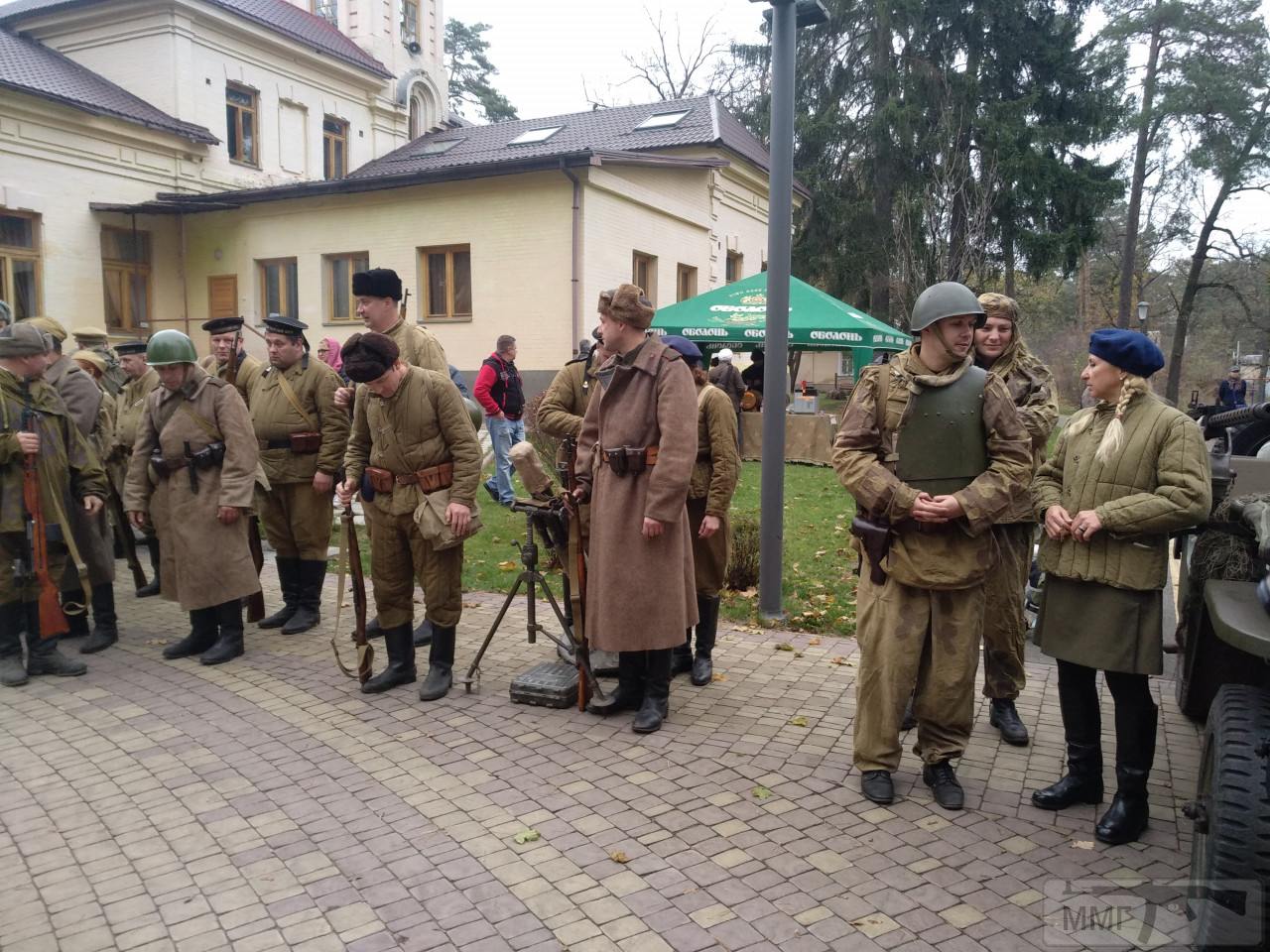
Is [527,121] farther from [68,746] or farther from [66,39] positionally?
[68,746]

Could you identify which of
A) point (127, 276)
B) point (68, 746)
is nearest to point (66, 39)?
point (127, 276)

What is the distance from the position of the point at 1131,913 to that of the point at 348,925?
8.31 ft

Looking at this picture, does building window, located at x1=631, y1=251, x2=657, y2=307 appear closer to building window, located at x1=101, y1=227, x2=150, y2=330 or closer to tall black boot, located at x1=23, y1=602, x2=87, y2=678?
building window, located at x1=101, y1=227, x2=150, y2=330

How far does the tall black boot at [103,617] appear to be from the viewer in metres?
6.31

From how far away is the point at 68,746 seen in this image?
463 centimetres

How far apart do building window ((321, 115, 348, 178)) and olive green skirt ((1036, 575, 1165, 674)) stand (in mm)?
25393

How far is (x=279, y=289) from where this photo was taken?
21.9m

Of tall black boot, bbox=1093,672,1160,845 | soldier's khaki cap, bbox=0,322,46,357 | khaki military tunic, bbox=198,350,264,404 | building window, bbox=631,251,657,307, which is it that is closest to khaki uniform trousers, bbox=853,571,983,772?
tall black boot, bbox=1093,672,1160,845

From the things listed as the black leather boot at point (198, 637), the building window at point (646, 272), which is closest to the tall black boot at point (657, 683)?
the black leather boot at point (198, 637)

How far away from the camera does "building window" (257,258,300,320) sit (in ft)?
71.2

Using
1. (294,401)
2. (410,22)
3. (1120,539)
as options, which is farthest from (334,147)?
(1120,539)

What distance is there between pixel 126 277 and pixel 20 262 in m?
2.62

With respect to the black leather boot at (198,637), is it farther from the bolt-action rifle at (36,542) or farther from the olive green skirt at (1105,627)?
the olive green skirt at (1105,627)

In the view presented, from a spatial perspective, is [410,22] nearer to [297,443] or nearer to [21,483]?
[297,443]
